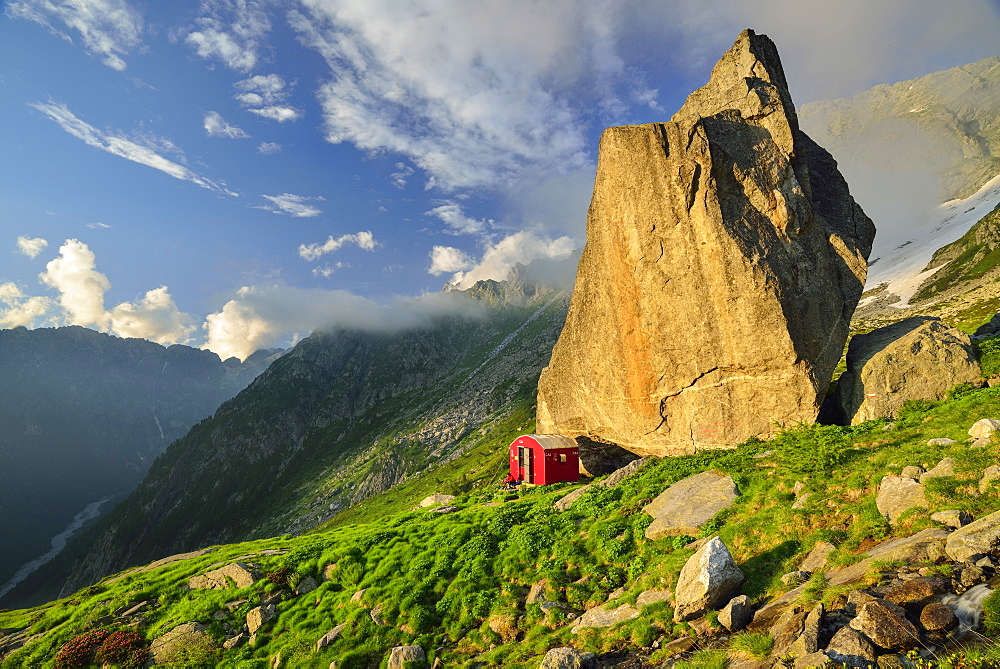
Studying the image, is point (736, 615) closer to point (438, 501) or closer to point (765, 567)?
point (765, 567)

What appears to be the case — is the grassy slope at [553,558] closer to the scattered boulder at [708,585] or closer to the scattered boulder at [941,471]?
the scattered boulder at [941,471]

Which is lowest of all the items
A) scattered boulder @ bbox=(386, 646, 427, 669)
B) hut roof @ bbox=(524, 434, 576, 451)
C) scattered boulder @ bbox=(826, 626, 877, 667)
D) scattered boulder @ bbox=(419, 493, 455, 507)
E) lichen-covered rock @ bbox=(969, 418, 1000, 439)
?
scattered boulder @ bbox=(419, 493, 455, 507)

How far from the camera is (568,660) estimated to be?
Result: 11578mm

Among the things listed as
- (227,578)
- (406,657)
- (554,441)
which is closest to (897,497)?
(406,657)

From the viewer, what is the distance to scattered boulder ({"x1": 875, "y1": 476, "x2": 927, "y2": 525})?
1344 cm

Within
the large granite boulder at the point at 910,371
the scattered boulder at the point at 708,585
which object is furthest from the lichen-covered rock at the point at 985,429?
the large granite boulder at the point at 910,371

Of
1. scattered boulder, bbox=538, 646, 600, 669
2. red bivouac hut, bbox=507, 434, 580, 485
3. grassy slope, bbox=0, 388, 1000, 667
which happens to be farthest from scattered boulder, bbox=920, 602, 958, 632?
red bivouac hut, bbox=507, 434, 580, 485

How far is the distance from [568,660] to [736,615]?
4660 mm

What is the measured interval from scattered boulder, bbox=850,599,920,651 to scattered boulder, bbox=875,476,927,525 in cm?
739

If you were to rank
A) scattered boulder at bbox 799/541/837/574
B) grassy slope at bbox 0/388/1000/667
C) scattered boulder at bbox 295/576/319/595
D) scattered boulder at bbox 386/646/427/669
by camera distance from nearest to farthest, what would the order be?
scattered boulder at bbox 799/541/837/574 < grassy slope at bbox 0/388/1000/667 < scattered boulder at bbox 386/646/427/669 < scattered boulder at bbox 295/576/319/595

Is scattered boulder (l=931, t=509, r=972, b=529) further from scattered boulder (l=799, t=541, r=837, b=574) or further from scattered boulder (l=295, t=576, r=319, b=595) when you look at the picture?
scattered boulder (l=295, t=576, r=319, b=595)

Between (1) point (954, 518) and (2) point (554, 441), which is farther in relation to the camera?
(2) point (554, 441)

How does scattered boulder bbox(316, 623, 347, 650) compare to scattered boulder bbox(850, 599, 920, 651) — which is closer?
scattered boulder bbox(850, 599, 920, 651)

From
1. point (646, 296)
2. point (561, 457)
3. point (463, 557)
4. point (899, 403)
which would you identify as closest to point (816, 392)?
point (899, 403)
